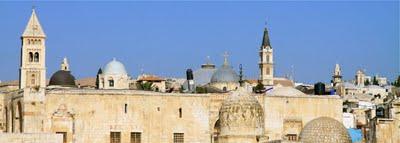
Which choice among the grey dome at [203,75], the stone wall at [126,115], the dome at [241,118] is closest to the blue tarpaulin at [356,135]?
the stone wall at [126,115]

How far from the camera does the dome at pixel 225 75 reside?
60094 mm

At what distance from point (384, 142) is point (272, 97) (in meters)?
11.7

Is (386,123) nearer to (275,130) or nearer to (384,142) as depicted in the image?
(384,142)

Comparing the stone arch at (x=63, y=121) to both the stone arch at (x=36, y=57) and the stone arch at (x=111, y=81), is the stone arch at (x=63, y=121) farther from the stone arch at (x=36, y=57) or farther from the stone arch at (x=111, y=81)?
the stone arch at (x=111, y=81)

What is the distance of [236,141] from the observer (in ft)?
83.5

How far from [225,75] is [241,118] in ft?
114

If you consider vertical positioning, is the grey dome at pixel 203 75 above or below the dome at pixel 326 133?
above

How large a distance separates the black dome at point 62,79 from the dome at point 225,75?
358 inches

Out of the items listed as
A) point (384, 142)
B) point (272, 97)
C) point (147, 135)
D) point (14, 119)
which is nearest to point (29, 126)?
point (14, 119)

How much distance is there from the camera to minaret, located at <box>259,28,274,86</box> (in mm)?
79375

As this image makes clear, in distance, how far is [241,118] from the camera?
25.7 metres

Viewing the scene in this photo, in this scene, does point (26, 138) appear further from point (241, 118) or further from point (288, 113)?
point (288, 113)

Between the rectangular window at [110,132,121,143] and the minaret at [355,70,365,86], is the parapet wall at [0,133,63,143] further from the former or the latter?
the minaret at [355,70,365,86]

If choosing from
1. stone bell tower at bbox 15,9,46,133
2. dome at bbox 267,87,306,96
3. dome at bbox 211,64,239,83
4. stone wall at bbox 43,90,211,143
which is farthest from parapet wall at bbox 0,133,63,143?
dome at bbox 211,64,239,83
